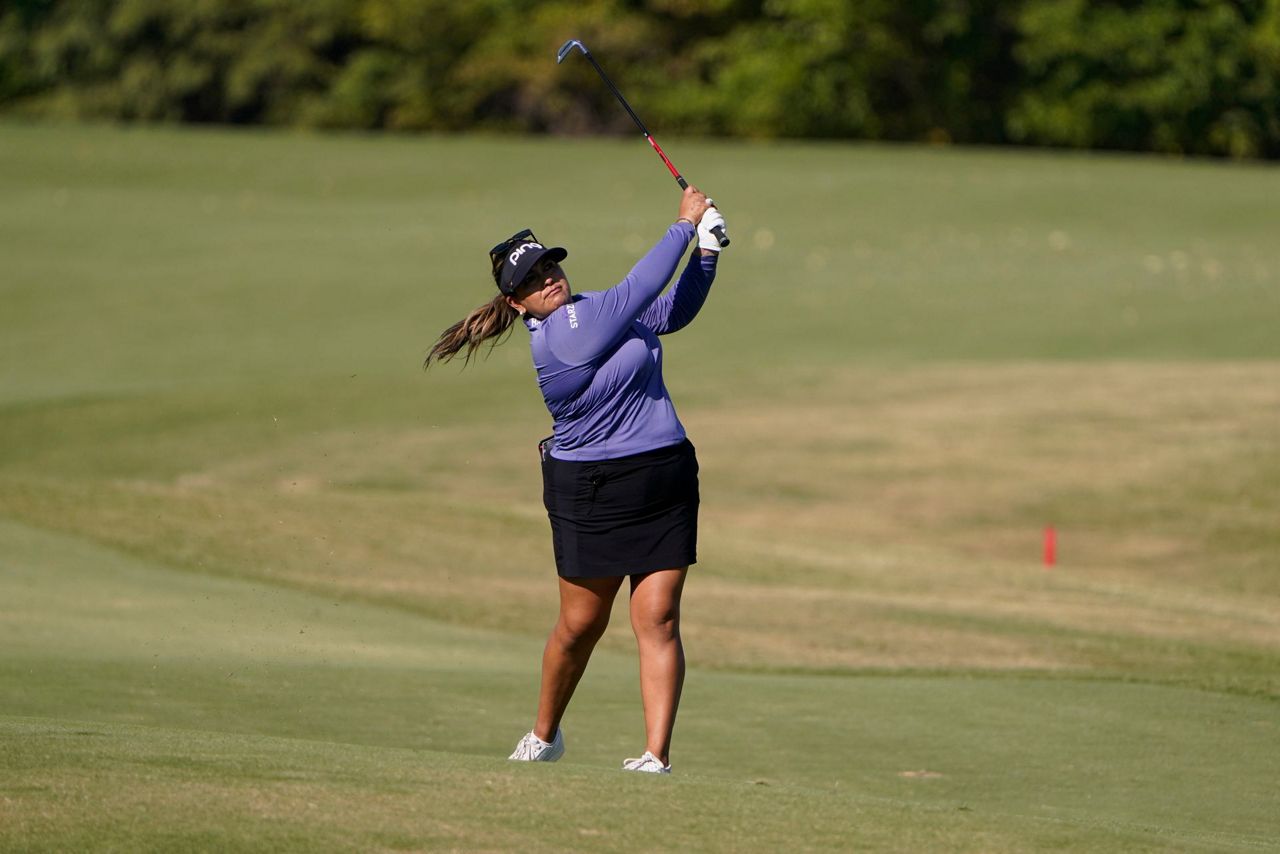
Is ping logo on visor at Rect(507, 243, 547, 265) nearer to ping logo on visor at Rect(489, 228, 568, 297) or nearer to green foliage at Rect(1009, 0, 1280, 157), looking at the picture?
ping logo on visor at Rect(489, 228, 568, 297)

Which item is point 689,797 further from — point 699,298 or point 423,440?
point 423,440

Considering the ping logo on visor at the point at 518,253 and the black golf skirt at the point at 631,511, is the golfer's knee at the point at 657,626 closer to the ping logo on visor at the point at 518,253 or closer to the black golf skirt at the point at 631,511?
the black golf skirt at the point at 631,511

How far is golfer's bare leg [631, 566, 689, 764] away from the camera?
7.07 meters

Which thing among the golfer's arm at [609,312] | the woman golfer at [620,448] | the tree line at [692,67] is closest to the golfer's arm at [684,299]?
the woman golfer at [620,448]

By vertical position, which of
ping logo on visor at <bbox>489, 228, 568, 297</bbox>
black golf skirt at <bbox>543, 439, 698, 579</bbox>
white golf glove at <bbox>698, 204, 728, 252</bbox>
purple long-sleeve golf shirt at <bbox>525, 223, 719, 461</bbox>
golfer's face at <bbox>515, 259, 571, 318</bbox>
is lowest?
black golf skirt at <bbox>543, 439, 698, 579</bbox>

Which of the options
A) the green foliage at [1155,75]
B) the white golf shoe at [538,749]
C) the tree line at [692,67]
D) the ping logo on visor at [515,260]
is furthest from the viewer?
the tree line at [692,67]

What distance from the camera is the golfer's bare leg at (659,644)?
23.2ft

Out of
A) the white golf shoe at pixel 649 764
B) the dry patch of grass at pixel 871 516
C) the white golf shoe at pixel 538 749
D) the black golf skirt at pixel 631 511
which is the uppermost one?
the black golf skirt at pixel 631 511

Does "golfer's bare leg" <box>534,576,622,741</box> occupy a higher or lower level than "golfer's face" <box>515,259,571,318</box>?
lower

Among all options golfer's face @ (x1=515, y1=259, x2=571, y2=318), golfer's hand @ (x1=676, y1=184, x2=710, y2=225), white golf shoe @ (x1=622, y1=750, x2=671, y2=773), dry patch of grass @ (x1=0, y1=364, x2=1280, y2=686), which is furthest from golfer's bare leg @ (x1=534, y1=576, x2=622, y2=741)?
dry patch of grass @ (x1=0, y1=364, x2=1280, y2=686)

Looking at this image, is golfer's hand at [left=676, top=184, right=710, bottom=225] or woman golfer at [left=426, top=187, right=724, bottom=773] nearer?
woman golfer at [left=426, top=187, right=724, bottom=773]

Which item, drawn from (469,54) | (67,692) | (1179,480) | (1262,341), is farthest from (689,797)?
(469,54)

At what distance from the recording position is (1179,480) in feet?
60.8

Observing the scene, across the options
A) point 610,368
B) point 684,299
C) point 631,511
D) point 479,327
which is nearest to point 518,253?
point 479,327
